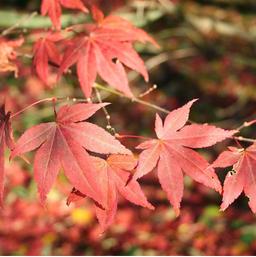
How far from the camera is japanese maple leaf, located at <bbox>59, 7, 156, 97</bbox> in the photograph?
54.9 inches

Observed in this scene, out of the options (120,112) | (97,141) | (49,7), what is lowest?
(120,112)

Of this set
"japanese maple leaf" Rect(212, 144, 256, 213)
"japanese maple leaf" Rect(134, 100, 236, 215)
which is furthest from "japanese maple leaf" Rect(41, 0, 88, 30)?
"japanese maple leaf" Rect(212, 144, 256, 213)

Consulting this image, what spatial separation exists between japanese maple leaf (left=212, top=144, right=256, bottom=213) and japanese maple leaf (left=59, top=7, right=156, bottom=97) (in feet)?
1.20

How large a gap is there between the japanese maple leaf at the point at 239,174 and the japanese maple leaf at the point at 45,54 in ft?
2.30

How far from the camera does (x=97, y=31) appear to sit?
150 cm

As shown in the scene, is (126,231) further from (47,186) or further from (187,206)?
(47,186)

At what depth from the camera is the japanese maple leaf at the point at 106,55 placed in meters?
1.39

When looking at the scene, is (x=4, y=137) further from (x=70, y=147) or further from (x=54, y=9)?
(x=54, y=9)

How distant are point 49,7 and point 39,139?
0.56 meters

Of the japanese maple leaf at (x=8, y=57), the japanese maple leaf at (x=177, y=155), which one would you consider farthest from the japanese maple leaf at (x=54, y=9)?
the japanese maple leaf at (x=177, y=155)

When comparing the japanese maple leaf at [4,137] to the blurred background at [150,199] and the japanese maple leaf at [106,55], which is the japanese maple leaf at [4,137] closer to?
the japanese maple leaf at [106,55]

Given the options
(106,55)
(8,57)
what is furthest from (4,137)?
(8,57)

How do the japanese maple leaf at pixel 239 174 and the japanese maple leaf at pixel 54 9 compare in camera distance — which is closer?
the japanese maple leaf at pixel 239 174

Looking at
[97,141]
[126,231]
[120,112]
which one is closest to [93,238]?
[126,231]
